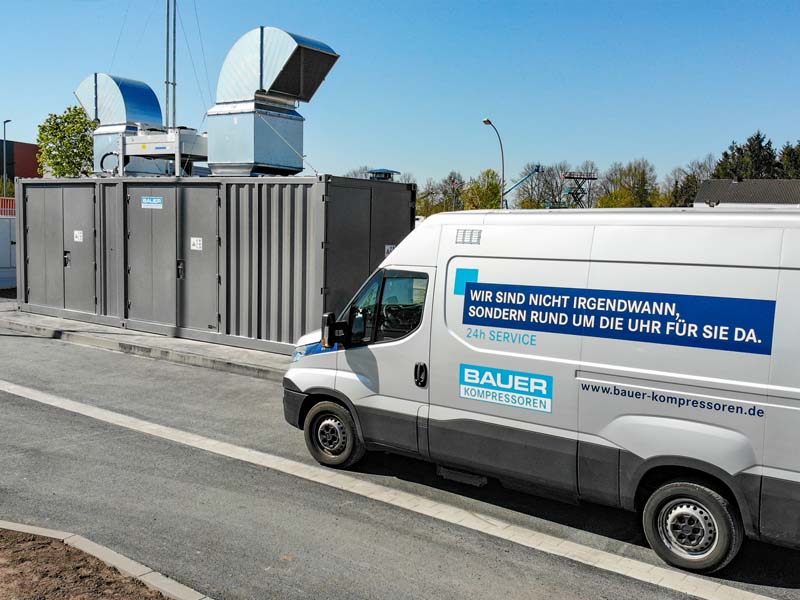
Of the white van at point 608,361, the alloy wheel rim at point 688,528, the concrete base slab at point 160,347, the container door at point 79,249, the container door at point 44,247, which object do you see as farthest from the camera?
the container door at point 44,247

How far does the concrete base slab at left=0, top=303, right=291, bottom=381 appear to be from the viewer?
11219 millimetres

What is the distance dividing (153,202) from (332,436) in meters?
8.59

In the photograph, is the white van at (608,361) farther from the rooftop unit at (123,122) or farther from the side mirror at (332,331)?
the rooftop unit at (123,122)

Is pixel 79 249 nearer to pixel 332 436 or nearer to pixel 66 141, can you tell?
pixel 332 436

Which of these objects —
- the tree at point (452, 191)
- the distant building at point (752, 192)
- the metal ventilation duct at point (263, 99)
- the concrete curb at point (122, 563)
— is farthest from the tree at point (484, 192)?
the concrete curb at point (122, 563)

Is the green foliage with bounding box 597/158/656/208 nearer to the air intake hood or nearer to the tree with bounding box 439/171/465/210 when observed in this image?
the tree with bounding box 439/171/465/210

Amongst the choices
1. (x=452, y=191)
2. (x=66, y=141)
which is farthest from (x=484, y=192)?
(x=66, y=141)

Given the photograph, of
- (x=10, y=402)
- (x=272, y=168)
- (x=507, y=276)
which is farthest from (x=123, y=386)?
(x=507, y=276)

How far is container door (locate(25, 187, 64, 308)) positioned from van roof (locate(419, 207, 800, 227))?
12.5 meters

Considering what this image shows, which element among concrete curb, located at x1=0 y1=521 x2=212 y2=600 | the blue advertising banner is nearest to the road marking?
the blue advertising banner

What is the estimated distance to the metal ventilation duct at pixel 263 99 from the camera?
1266cm

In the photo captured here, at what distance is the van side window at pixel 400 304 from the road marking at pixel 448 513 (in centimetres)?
136

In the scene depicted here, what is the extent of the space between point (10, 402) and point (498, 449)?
21.6 ft

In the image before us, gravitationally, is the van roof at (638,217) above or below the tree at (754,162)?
below
